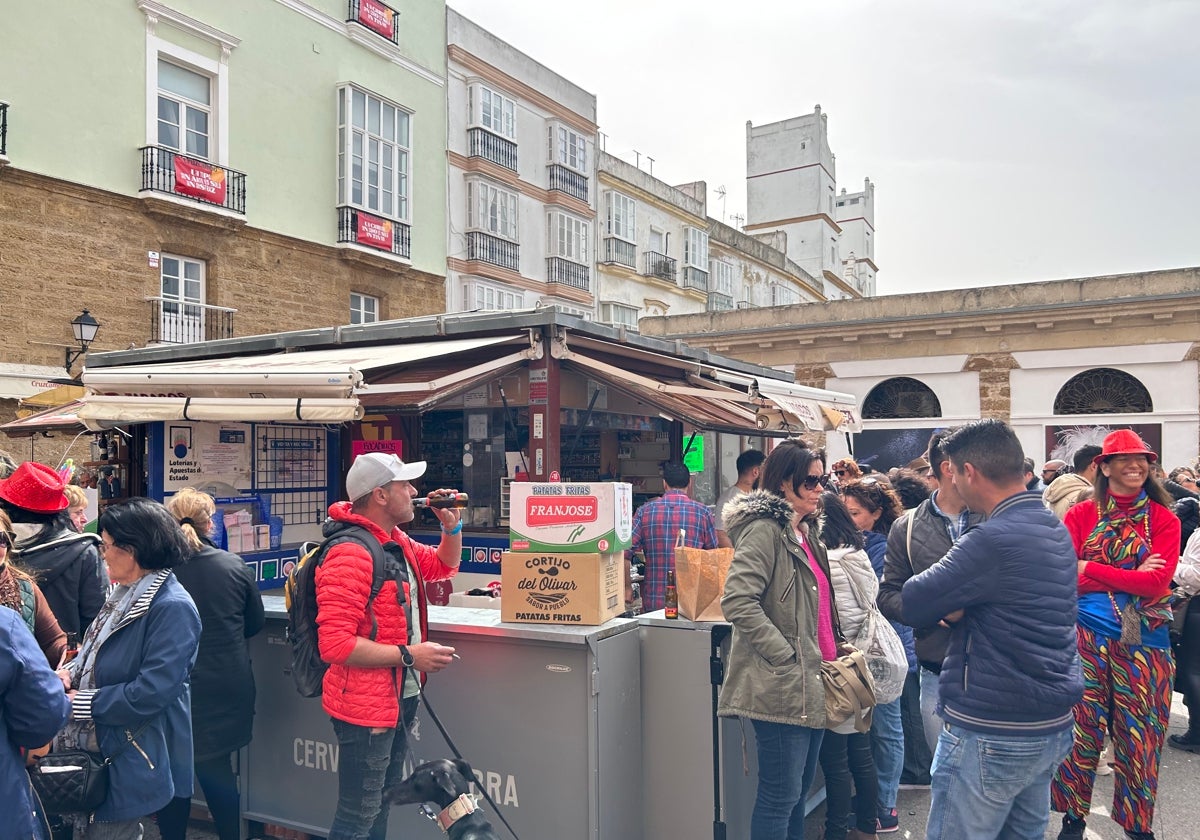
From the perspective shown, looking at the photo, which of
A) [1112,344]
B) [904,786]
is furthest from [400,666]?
[1112,344]

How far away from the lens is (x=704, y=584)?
4.38 m

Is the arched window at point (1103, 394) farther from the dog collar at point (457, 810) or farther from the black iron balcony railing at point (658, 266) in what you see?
the dog collar at point (457, 810)

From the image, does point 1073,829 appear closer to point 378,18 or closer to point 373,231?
point 373,231

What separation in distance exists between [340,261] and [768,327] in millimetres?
9808

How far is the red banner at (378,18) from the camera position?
21031mm

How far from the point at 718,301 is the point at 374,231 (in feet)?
59.4

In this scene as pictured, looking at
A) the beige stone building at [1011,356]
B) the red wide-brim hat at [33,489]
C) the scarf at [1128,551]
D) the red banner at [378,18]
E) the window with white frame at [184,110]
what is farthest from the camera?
the red banner at [378,18]

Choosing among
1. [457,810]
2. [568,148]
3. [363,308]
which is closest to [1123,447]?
[457,810]

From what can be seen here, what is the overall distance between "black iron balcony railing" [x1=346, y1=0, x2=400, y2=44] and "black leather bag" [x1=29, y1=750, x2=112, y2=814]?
67.7 feet

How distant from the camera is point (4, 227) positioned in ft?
48.3

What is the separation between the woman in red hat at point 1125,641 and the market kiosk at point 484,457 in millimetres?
1732

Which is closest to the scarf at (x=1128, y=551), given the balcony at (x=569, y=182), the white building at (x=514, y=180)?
the white building at (x=514, y=180)

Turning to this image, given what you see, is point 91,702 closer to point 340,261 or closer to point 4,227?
point 4,227

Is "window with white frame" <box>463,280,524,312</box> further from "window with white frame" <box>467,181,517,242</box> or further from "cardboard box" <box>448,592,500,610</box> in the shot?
"cardboard box" <box>448,592,500,610</box>
